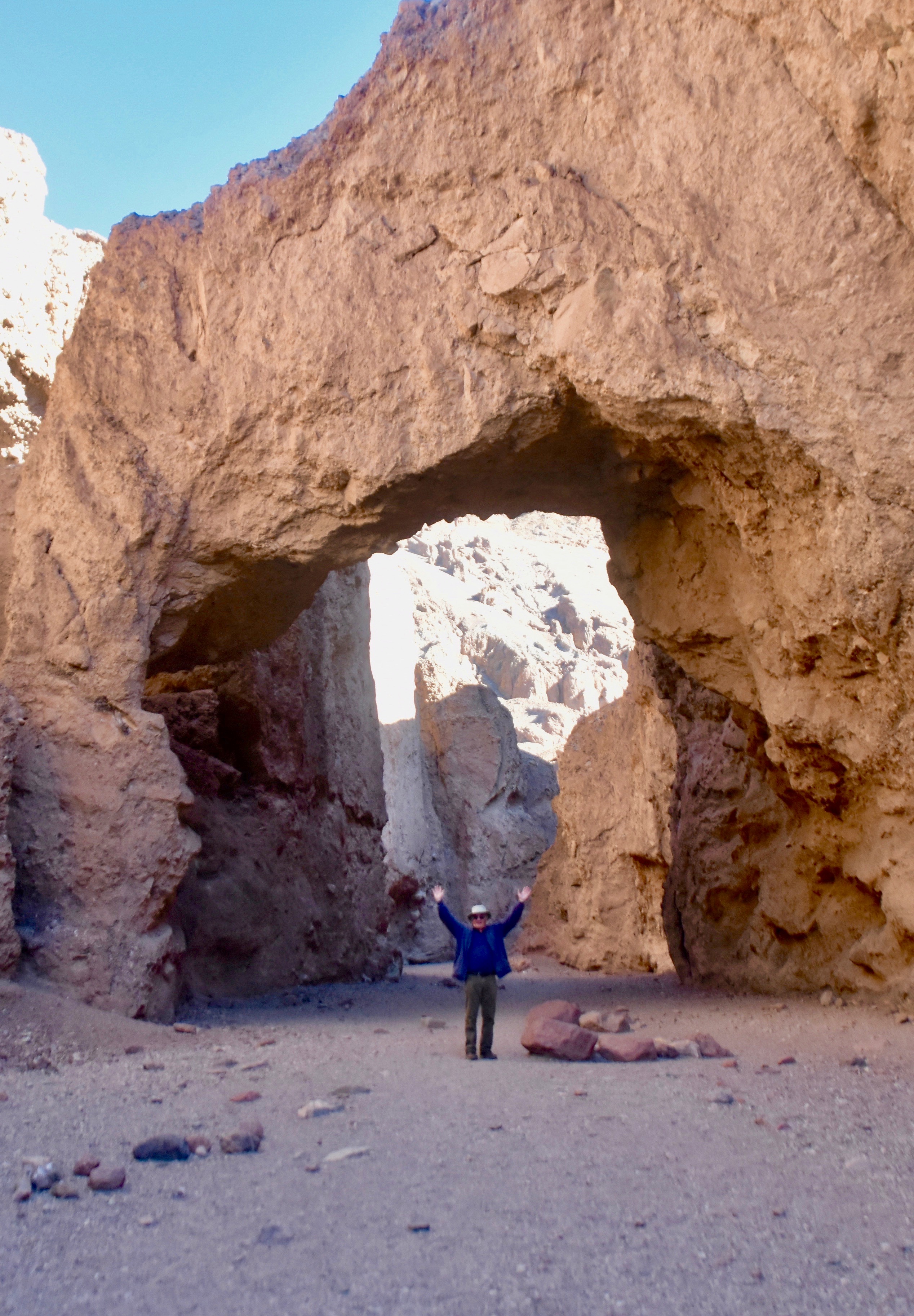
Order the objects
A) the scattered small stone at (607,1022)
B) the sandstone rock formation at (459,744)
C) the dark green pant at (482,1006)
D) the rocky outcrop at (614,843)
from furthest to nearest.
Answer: the sandstone rock formation at (459,744), the rocky outcrop at (614,843), the scattered small stone at (607,1022), the dark green pant at (482,1006)

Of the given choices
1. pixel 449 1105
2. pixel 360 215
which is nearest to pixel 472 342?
pixel 360 215

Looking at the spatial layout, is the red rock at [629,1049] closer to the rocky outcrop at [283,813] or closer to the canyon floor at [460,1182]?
the canyon floor at [460,1182]

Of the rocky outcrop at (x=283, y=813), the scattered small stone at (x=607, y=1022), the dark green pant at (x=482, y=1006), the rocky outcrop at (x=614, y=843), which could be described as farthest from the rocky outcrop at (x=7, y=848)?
the rocky outcrop at (x=614, y=843)

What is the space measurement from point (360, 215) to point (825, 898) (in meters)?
5.22

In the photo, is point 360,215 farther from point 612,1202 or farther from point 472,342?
point 612,1202

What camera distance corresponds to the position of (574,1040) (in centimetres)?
406

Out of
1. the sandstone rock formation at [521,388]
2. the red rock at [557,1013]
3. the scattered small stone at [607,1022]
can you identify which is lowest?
the scattered small stone at [607,1022]

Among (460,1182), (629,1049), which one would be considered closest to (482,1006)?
(629,1049)

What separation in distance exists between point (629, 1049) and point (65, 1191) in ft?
7.91

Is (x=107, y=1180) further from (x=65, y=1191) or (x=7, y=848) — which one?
(x=7, y=848)

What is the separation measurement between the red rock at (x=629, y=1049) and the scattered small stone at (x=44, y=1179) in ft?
7.74

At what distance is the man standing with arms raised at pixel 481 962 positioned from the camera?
14.0 feet

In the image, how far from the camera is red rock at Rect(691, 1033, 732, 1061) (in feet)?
13.4

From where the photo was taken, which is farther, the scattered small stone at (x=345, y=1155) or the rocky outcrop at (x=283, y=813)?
the rocky outcrop at (x=283, y=813)
